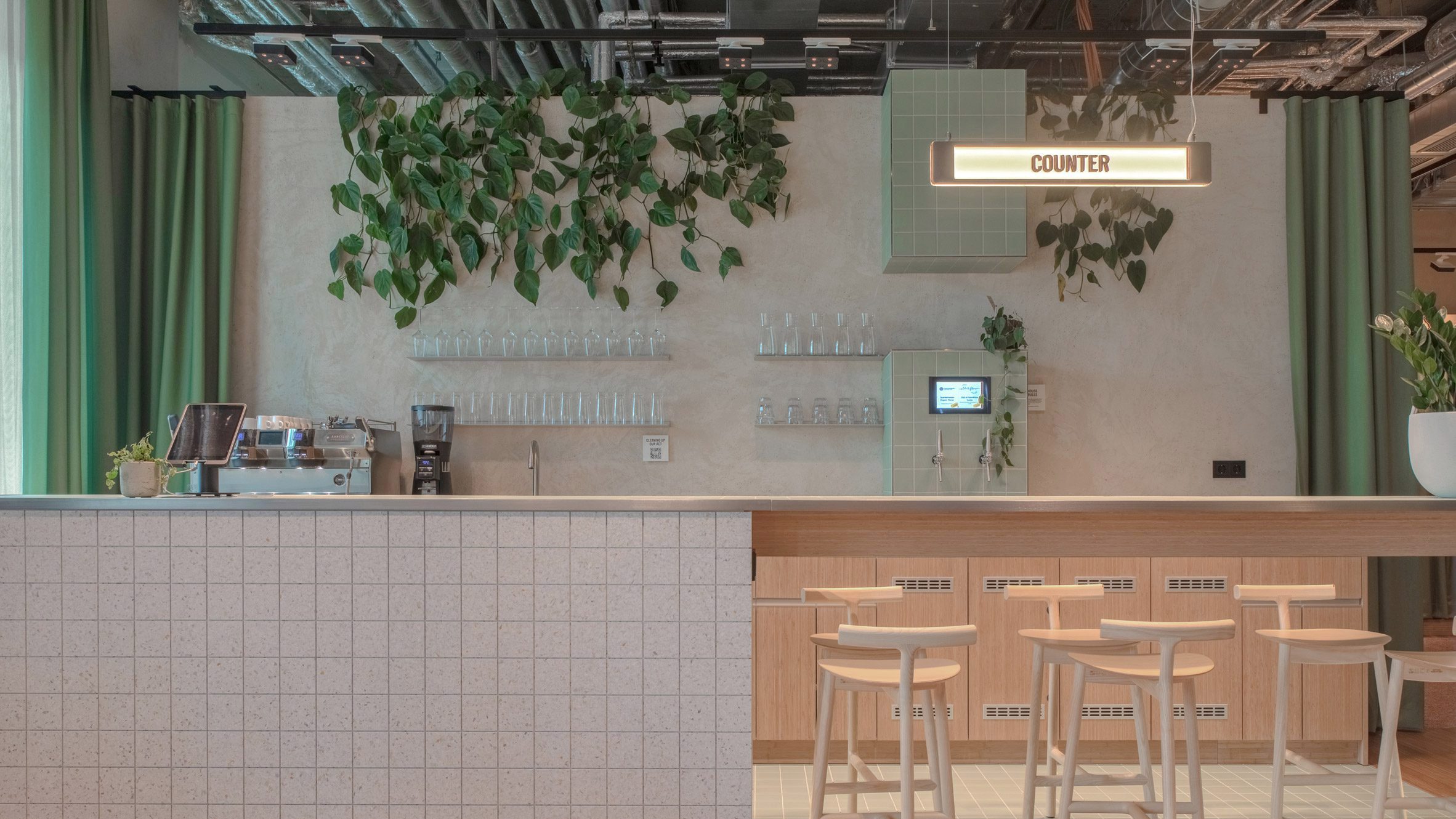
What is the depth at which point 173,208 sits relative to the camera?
16.4ft

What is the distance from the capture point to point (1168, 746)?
261 cm

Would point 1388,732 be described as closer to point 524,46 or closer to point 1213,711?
point 1213,711

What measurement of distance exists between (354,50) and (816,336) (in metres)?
2.53

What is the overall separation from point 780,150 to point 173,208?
115 inches

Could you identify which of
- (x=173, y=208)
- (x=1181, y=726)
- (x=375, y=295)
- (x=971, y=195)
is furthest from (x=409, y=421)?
(x=1181, y=726)

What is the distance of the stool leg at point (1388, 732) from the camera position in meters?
2.83

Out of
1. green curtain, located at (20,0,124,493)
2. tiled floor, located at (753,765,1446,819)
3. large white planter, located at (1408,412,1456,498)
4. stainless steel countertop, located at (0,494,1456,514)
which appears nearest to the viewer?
stainless steel countertop, located at (0,494,1456,514)

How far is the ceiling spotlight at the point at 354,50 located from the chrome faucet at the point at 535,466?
196 centimetres

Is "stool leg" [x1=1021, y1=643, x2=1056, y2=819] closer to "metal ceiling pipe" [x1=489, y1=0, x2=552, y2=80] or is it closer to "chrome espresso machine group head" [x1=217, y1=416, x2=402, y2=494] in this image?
"chrome espresso machine group head" [x1=217, y1=416, x2=402, y2=494]

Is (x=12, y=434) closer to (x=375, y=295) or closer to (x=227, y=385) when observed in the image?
(x=227, y=385)

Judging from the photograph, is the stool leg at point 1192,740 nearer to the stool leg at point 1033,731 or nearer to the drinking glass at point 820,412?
the stool leg at point 1033,731

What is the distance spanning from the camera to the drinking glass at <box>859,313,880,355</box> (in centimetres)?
502

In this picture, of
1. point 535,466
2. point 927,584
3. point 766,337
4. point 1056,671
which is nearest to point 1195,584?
point 927,584

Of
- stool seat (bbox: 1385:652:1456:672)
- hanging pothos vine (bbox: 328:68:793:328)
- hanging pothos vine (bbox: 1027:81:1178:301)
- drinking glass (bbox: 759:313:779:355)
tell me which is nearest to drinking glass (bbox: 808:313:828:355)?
drinking glass (bbox: 759:313:779:355)
